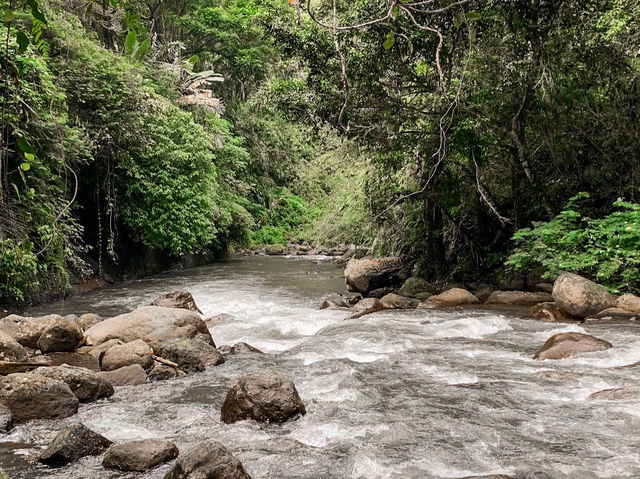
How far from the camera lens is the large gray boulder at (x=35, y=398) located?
15.8 ft

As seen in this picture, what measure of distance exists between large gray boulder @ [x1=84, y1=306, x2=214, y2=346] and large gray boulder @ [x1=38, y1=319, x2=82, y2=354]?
0.92ft

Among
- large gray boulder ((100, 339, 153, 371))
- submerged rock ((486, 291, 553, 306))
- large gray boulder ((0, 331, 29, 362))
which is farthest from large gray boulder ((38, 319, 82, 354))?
submerged rock ((486, 291, 553, 306))

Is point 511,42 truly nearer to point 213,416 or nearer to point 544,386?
point 544,386

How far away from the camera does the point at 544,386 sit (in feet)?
17.7

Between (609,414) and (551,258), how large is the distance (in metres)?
5.94

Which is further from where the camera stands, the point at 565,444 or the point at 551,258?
the point at 551,258

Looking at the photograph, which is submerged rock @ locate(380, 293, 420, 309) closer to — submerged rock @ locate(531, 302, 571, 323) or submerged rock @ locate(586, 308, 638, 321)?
submerged rock @ locate(531, 302, 571, 323)

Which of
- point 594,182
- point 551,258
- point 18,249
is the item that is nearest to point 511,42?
point 594,182

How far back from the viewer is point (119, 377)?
6.11 metres

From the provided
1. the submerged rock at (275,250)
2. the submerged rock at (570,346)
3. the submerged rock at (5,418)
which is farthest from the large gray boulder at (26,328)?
the submerged rock at (275,250)

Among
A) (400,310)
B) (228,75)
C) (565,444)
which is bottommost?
(400,310)

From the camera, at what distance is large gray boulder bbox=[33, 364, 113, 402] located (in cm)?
536

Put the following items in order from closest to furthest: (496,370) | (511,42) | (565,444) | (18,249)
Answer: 1. (18,249)
2. (565,444)
3. (496,370)
4. (511,42)

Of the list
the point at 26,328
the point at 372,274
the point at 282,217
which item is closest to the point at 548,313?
the point at 372,274
